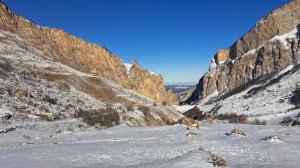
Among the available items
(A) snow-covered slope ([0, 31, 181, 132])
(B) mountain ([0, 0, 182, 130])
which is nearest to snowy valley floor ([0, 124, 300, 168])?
(B) mountain ([0, 0, 182, 130])

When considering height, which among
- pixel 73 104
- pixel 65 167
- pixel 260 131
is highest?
pixel 73 104

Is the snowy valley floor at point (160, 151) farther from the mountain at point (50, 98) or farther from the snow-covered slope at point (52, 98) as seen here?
the snow-covered slope at point (52, 98)

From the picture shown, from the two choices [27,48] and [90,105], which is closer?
[90,105]

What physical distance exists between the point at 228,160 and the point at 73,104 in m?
64.2

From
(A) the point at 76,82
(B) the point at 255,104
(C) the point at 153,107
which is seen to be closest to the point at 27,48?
(A) the point at 76,82

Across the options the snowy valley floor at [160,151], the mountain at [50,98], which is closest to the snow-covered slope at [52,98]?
the mountain at [50,98]

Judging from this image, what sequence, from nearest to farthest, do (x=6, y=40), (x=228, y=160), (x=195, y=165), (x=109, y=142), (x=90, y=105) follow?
(x=195, y=165)
(x=228, y=160)
(x=109, y=142)
(x=90, y=105)
(x=6, y=40)

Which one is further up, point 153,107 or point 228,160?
point 153,107

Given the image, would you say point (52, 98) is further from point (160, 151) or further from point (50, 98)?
point (160, 151)

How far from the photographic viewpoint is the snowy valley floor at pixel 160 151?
27656mm

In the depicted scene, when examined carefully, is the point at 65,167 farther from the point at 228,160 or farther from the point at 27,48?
the point at 27,48

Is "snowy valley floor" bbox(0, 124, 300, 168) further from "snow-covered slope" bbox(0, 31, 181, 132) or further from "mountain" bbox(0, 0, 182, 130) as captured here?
"snow-covered slope" bbox(0, 31, 181, 132)

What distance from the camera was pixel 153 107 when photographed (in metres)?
118

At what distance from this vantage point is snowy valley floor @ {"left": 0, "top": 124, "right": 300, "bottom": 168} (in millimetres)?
27656
